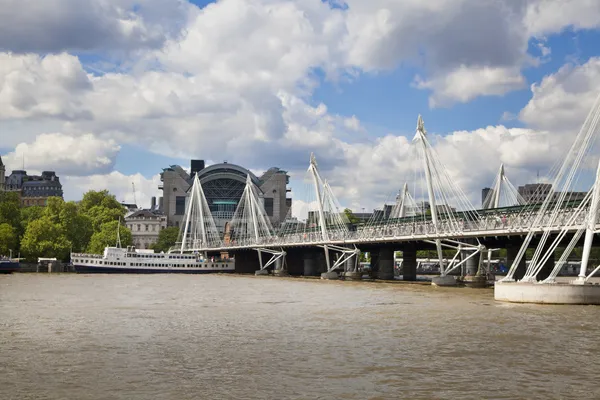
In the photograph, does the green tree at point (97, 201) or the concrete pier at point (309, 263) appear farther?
the green tree at point (97, 201)

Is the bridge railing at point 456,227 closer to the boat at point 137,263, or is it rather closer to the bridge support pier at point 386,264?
the bridge support pier at point 386,264

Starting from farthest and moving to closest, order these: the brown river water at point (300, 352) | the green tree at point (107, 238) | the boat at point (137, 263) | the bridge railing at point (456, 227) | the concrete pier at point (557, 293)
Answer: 1. the green tree at point (107, 238)
2. the boat at point (137, 263)
3. the bridge railing at point (456, 227)
4. the concrete pier at point (557, 293)
5. the brown river water at point (300, 352)

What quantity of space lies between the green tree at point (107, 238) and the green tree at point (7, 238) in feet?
63.2

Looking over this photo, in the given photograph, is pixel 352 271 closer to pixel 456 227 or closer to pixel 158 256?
pixel 456 227

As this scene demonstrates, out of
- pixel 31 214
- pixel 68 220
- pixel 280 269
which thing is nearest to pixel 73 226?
pixel 68 220

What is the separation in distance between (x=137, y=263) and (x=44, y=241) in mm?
18040

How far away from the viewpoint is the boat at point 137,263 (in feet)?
474

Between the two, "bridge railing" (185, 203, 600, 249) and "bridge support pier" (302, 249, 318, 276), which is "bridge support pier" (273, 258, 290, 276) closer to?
"bridge support pier" (302, 249, 318, 276)

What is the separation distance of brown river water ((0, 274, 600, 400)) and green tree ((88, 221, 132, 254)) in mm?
113941

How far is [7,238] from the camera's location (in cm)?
14662

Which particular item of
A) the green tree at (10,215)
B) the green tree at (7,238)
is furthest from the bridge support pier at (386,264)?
the green tree at (10,215)

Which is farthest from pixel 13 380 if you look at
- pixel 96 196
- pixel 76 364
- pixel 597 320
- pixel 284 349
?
pixel 96 196

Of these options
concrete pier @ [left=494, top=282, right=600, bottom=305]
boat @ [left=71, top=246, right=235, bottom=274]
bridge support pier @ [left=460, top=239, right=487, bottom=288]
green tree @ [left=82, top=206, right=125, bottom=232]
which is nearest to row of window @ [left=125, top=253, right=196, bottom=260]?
boat @ [left=71, top=246, right=235, bottom=274]

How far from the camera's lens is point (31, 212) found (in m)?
172
